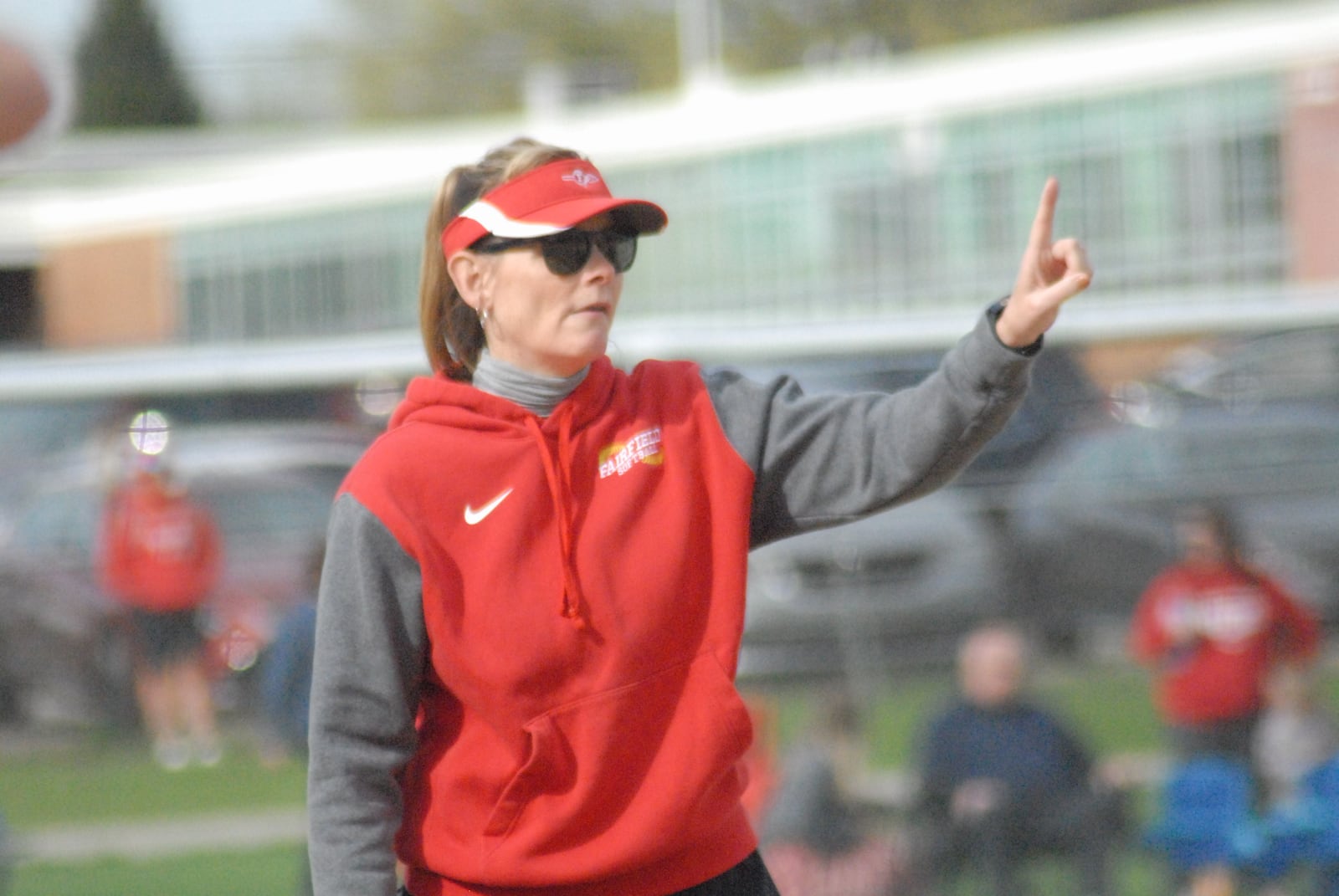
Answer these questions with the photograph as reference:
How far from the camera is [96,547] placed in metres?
7.95

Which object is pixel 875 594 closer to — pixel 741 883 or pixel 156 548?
pixel 156 548

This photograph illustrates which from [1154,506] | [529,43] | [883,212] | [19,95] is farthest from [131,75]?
[19,95]

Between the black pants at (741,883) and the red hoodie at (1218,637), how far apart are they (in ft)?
16.1

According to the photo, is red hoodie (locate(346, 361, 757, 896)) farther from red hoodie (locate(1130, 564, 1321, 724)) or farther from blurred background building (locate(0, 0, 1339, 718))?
red hoodie (locate(1130, 564, 1321, 724))

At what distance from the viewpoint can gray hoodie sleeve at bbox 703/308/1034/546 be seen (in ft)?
6.48

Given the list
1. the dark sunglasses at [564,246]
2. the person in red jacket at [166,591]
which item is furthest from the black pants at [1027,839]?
the dark sunglasses at [564,246]

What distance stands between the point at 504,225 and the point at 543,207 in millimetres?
49

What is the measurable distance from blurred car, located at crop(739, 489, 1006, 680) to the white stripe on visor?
17.1 ft

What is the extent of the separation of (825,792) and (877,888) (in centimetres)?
37

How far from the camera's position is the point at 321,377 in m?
7.68

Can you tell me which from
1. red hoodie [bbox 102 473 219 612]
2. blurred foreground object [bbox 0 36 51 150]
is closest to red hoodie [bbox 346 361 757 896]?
blurred foreground object [bbox 0 36 51 150]

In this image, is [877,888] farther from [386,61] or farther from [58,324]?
[386,61]

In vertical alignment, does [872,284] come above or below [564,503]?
below

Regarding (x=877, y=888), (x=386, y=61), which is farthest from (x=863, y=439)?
(x=386, y=61)
